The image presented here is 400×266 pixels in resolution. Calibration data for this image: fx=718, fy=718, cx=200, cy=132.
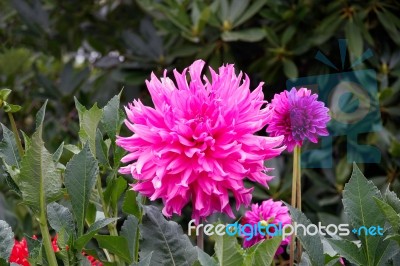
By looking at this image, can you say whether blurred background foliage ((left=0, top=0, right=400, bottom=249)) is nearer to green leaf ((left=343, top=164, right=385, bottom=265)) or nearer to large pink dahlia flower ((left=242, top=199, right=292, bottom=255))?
large pink dahlia flower ((left=242, top=199, right=292, bottom=255))

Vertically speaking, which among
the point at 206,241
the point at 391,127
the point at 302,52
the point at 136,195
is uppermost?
the point at 136,195

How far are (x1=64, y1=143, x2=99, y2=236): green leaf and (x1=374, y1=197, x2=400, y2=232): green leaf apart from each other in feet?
0.59

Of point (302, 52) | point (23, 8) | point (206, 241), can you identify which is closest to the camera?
point (206, 241)

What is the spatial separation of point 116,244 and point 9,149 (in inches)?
4.1

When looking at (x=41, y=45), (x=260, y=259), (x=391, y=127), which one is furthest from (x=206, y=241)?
(x=260, y=259)

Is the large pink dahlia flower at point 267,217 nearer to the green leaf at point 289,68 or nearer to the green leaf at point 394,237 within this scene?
the green leaf at point 394,237

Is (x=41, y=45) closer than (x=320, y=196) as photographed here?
No

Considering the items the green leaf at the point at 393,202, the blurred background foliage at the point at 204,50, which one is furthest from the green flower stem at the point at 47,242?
the blurred background foliage at the point at 204,50

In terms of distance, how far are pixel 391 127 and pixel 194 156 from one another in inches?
39.2

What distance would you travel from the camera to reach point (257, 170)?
469 millimetres

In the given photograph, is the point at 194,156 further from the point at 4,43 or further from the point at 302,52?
the point at 4,43

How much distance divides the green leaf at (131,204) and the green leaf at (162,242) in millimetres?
40

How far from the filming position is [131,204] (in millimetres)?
511

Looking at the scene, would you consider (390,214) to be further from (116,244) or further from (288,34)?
(288,34)
